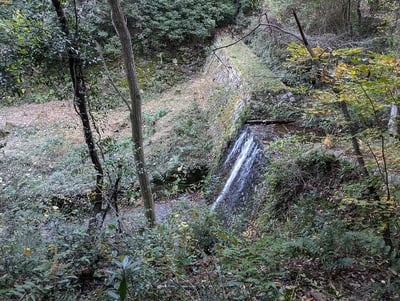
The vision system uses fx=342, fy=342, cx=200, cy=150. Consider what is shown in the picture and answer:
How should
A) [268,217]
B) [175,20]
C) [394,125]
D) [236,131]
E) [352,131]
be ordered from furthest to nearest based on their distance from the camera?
1. [175,20]
2. [236,131]
3. [268,217]
4. [394,125]
5. [352,131]

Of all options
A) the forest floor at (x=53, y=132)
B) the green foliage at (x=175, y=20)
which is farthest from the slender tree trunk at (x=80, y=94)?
the green foliage at (x=175, y=20)

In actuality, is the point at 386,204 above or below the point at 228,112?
above

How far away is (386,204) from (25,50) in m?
4.17

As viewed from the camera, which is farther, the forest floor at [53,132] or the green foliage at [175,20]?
the green foliage at [175,20]

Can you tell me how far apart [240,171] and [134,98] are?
3073 mm

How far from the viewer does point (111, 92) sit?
551 inches

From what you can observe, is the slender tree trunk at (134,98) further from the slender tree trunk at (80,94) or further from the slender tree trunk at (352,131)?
the slender tree trunk at (352,131)

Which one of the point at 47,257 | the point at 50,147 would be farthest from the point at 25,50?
the point at 50,147

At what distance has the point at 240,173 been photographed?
7199 mm

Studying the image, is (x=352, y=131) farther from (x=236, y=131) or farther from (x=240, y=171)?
(x=236, y=131)

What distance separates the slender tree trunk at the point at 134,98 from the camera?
4742 millimetres

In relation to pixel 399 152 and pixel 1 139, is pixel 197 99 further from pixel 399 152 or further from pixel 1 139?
pixel 399 152

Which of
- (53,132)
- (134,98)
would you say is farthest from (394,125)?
(53,132)

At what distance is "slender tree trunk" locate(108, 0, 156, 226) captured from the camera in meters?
4.74
